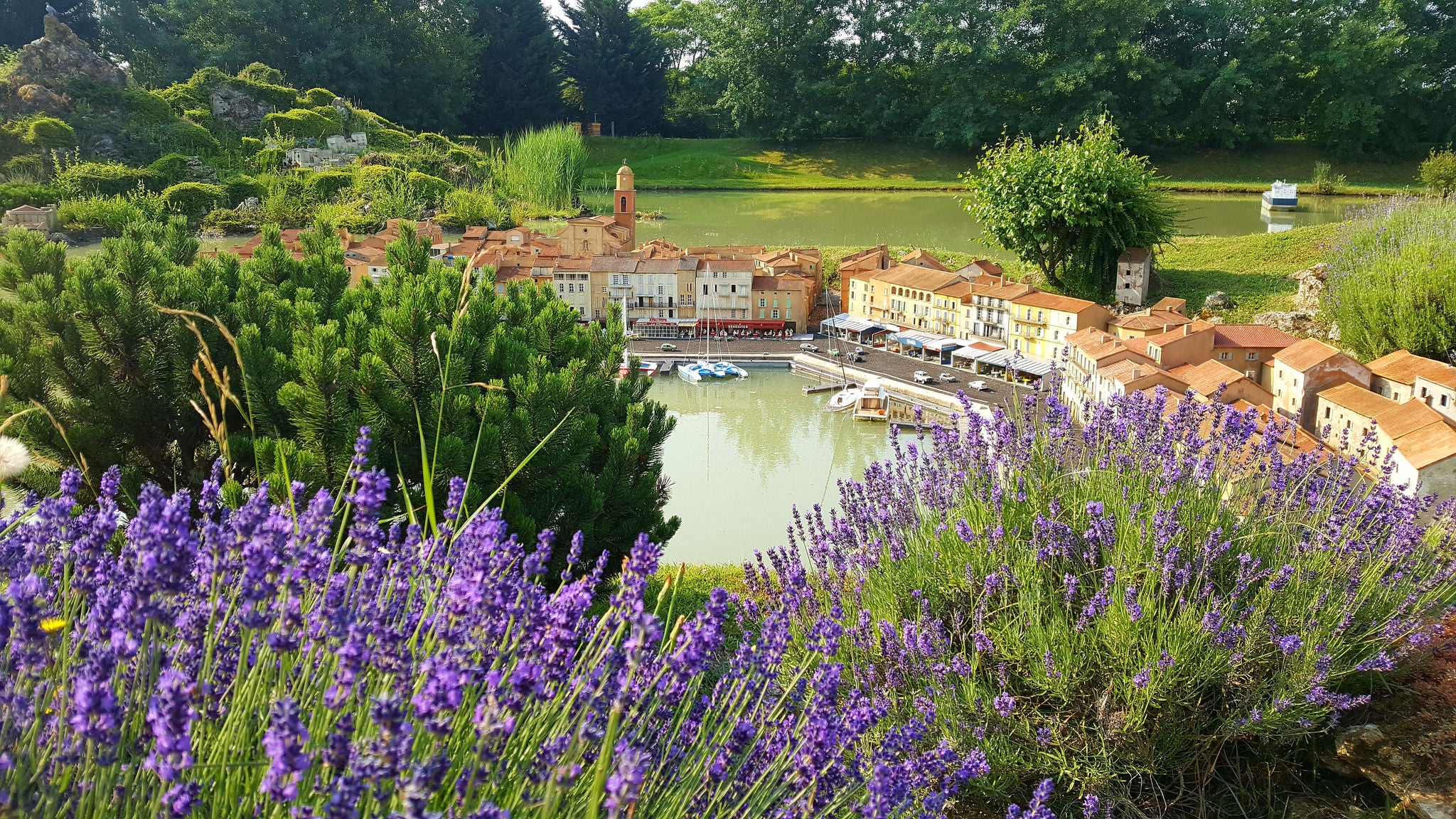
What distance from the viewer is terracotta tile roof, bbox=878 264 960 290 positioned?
15758 millimetres

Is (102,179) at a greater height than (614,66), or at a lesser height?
lesser

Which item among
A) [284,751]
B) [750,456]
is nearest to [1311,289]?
[750,456]

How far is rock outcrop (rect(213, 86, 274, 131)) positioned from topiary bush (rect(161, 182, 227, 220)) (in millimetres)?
8375

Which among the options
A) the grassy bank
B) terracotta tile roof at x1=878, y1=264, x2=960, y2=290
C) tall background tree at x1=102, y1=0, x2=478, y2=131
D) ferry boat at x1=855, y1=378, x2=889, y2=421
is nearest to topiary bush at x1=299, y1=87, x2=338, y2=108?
tall background tree at x1=102, y1=0, x2=478, y2=131

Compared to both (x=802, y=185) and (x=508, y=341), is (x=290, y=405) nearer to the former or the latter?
(x=508, y=341)

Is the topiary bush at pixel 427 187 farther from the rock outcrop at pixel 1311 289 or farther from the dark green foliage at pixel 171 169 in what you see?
the rock outcrop at pixel 1311 289

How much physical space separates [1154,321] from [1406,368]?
325 centimetres

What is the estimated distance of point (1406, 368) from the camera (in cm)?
975

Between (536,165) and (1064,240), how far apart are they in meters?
16.0

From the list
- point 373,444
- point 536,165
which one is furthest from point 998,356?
point 536,165

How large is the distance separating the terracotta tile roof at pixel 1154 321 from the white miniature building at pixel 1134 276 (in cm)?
272

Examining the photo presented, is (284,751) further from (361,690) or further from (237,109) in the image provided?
(237,109)

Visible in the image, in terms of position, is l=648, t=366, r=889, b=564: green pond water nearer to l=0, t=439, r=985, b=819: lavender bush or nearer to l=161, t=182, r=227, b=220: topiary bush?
l=0, t=439, r=985, b=819: lavender bush

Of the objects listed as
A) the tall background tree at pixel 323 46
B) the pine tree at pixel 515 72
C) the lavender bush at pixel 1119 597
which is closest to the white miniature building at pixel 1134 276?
the lavender bush at pixel 1119 597
